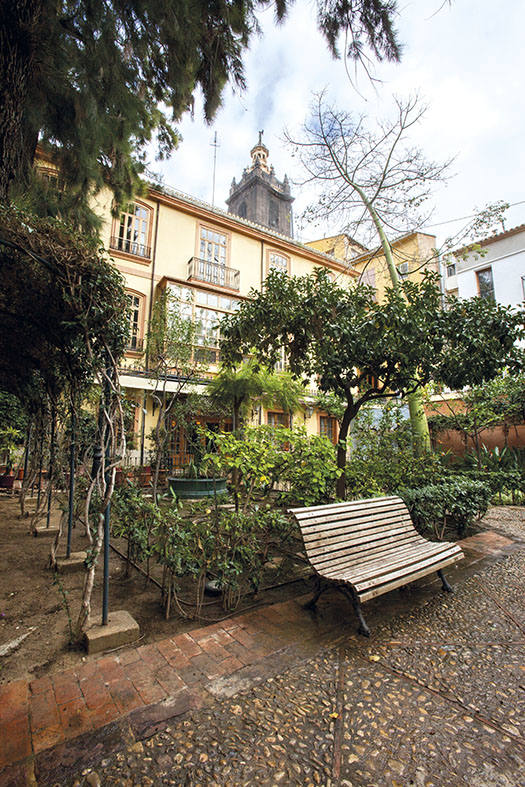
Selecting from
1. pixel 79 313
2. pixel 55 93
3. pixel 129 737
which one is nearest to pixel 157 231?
pixel 55 93

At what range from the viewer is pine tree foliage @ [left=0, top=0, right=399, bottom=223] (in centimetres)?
365

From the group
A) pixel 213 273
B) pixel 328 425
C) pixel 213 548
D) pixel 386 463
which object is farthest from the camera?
pixel 328 425

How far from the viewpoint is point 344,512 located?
11.1 ft

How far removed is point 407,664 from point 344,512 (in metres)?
1.24

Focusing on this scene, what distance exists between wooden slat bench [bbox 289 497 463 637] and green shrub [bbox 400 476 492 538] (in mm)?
1102

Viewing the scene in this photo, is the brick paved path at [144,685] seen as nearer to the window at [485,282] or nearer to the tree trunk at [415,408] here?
the tree trunk at [415,408]

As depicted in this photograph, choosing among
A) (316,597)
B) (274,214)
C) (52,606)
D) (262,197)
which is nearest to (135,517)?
(52,606)

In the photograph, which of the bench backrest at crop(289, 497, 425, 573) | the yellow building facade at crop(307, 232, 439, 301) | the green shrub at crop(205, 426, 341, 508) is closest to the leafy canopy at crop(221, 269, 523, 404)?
the green shrub at crop(205, 426, 341, 508)

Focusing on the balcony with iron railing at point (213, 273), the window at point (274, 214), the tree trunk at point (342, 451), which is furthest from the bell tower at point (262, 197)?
the tree trunk at point (342, 451)

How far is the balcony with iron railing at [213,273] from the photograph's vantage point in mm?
15180

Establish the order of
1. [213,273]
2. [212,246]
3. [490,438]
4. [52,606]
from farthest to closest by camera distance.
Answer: [212,246], [213,273], [490,438], [52,606]

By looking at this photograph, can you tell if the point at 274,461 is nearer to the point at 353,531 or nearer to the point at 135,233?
the point at 353,531

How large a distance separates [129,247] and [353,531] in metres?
A: 14.1

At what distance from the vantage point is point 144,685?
2090 millimetres
